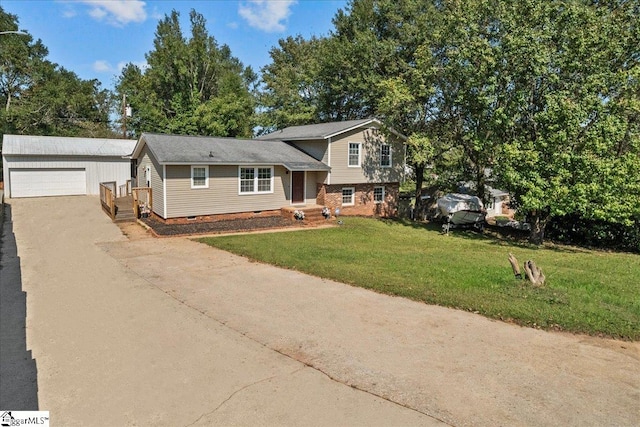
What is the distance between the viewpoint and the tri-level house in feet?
56.1

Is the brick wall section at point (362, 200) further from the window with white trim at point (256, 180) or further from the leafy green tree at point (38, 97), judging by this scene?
the leafy green tree at point (38, 97)

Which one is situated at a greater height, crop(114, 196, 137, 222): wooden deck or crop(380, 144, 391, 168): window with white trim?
crop(380, 144, 391, 168): window with white trim

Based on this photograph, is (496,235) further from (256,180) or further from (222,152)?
(222,152)

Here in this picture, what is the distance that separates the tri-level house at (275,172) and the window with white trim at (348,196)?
0.19 feet

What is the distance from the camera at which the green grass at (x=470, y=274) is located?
23.4ft

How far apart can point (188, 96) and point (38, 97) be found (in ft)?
51.4

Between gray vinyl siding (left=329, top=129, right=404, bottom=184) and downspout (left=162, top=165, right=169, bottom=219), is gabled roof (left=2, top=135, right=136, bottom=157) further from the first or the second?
gray vinyl siding (left=329, top=129, right=404, bottom=184)

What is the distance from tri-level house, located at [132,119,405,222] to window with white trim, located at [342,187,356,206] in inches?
2.2

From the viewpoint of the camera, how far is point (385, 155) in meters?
23.3

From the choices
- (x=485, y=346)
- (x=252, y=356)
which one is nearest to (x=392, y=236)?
(x=485, y=346)

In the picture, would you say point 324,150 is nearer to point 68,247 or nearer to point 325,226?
point 325,226

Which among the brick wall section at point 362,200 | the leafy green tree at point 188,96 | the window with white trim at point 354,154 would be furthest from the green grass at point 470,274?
the leafy green tree at point 188,96

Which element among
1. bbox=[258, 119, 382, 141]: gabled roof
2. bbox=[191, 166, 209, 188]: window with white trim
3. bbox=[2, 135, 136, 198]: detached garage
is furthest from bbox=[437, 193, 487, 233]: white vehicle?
bbox=[2, 135, 136, 198]: detached garage

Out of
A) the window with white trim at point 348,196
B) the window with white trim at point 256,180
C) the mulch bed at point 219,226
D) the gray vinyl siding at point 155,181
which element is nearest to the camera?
the mulch bed at point 219,226
